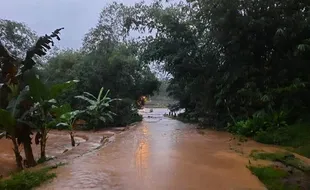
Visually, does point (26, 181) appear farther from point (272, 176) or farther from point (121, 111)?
point (121, 111)

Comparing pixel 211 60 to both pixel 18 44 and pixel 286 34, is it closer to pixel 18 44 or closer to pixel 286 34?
pixel 286 34

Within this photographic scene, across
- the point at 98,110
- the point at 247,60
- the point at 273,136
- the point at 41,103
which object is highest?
the point at 247,60

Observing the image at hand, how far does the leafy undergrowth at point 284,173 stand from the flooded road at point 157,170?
24 cm

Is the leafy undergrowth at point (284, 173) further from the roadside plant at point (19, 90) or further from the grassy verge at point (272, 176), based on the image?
the roadside plant at point (19, 90)

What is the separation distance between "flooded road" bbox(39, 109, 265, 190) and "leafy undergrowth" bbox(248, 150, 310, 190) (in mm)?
244

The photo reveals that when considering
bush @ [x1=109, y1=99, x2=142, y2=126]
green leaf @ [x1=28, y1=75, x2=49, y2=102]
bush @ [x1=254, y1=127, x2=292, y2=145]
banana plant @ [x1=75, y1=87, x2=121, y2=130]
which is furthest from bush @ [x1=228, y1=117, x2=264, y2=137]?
green leaf @ [x1=28, y1=75, x2=49, y2=102]

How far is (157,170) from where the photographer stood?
6391mm

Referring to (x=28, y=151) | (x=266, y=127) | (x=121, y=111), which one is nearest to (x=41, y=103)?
(x=28, y=151)

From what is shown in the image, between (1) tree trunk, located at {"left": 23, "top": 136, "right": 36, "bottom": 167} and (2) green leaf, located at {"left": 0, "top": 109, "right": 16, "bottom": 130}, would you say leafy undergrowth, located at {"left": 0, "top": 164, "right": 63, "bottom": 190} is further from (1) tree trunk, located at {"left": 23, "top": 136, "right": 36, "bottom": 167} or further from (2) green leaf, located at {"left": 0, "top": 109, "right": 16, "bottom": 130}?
(1) tree trunk, located at {"left": 23, "top": 136, "right": 36, "bottom": 167}

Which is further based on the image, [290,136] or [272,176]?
[290,136]

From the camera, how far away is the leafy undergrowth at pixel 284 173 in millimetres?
5664

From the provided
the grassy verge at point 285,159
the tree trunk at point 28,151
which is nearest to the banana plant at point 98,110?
the tree trunk at point 28,151

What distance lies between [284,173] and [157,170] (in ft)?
8.01

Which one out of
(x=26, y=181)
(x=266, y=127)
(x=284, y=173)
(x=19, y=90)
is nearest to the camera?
(x=26, y=181)
